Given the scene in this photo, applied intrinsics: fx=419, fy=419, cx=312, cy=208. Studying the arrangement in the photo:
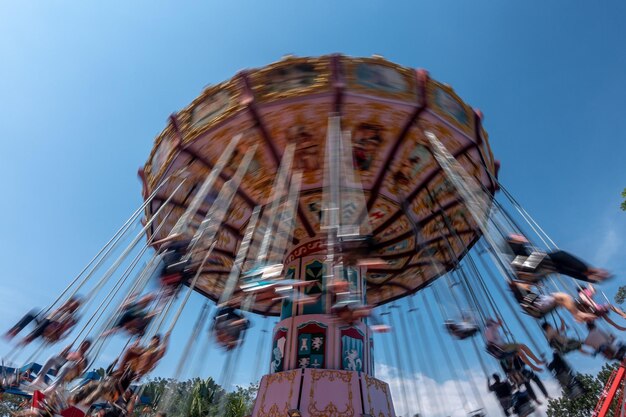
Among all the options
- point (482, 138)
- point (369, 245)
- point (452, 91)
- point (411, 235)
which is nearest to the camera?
point (369, 245)

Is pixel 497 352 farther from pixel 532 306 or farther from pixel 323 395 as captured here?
pixel 323 395

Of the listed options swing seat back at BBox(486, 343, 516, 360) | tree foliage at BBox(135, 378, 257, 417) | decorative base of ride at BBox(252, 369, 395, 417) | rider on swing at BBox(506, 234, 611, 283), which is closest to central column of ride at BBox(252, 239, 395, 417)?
decorative base of ride at BBox(252, 369, 395, 417)

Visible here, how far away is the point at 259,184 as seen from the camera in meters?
7.52

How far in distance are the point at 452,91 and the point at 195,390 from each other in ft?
67.9

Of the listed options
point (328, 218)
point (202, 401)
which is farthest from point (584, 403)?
point (328, 218)

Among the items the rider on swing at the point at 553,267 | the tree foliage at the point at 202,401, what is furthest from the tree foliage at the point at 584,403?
the rider on swing at the point at 553,267

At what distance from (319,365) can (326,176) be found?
10.3 feet

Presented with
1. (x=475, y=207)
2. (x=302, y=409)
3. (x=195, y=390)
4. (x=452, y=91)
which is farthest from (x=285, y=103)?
(x=195, y=390)

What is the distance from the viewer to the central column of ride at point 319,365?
6363mm

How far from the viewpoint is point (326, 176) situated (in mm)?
7090

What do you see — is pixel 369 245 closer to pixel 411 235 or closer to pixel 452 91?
pixel 452 91

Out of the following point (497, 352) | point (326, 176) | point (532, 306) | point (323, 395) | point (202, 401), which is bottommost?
point (323, 395)

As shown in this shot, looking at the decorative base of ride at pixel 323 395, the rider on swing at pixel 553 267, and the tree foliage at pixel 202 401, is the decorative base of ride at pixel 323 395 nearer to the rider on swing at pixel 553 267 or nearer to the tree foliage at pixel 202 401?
the rider on swing at pixel 553 267

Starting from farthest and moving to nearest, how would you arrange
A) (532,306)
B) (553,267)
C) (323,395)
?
1. (323,395)
2. (532,306)
3. (553,267)
